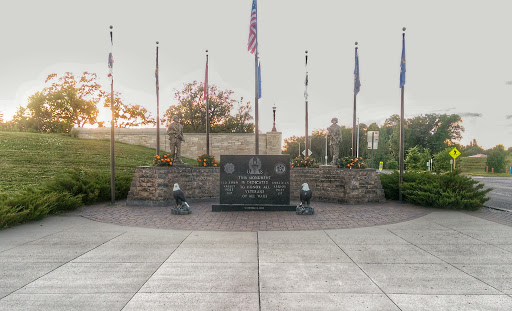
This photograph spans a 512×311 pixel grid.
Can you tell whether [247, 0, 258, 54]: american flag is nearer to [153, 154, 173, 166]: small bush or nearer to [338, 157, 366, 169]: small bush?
[153, 154, 173, 166]: small bush

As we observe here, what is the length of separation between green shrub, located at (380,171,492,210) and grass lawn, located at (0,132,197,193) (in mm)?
16638

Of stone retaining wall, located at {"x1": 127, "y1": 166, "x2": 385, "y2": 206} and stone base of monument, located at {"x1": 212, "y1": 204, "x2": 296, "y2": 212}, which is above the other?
stone retaining wall, located at {"x1": 127, "y1": 166, "x2": 385, "y2": 206}

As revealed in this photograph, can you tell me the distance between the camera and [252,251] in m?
5.74

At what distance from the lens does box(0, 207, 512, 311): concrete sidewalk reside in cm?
375

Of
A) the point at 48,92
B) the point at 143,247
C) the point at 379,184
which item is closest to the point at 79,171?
the point at 143,247

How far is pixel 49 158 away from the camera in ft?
71.8

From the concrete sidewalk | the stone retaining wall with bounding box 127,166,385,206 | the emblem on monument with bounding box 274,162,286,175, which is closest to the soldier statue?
the stone retaining wall with bounding box 127,166,385,206

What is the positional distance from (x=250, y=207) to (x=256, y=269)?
17.7ft

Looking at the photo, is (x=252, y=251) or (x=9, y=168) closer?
(x=252, y=251)

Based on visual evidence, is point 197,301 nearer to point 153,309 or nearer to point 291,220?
point 153,309

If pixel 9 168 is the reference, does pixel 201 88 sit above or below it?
above

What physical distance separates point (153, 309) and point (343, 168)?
10.4 m

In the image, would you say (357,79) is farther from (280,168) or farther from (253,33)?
(280,168)

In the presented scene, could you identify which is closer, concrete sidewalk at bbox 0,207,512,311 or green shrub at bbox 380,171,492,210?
concrete sidewalk at bbox 0,207,512,311
